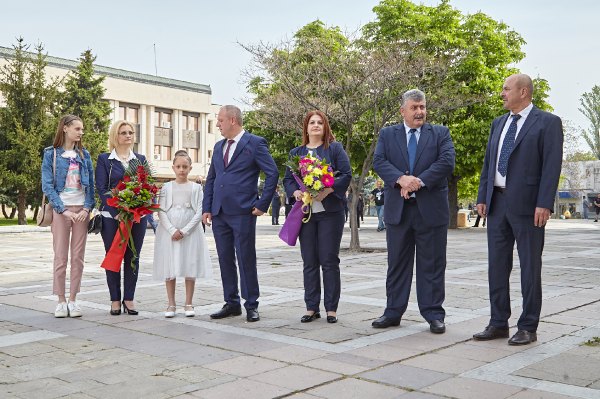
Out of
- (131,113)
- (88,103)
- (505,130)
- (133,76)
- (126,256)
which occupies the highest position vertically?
(133,76)

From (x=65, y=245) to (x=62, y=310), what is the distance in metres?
0.65

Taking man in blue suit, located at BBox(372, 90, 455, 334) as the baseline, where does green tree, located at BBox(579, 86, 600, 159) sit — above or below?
above

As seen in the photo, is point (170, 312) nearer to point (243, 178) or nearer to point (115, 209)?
point (115, 209)

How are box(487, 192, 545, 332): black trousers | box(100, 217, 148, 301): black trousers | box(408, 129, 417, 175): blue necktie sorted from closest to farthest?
box(487, 192, 545, 332): black trousers
box(408, 129, 417, 175): blue necktie
box(100, 217, 148, 301): black trousers

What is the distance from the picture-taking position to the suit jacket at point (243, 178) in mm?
6801

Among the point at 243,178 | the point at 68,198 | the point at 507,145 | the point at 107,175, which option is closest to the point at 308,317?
the point at 243,178

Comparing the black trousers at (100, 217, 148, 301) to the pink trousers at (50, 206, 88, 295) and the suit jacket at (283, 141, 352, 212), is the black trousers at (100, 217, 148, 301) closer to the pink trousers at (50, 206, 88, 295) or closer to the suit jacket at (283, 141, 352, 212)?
the pink trousers at (50, 206, 88, 295)

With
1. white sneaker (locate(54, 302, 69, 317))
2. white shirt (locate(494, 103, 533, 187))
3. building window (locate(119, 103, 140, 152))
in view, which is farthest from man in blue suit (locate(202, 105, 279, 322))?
building window (locate(119, 103, 140, 152))

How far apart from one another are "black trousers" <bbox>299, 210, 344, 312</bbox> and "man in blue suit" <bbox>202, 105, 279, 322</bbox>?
0.50m

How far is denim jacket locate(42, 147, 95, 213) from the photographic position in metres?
6.94

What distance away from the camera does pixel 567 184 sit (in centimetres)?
7962

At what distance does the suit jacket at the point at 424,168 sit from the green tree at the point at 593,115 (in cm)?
7543

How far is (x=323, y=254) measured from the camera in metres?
6.62

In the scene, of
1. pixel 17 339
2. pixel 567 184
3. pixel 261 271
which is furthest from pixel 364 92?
pixel 567 184
